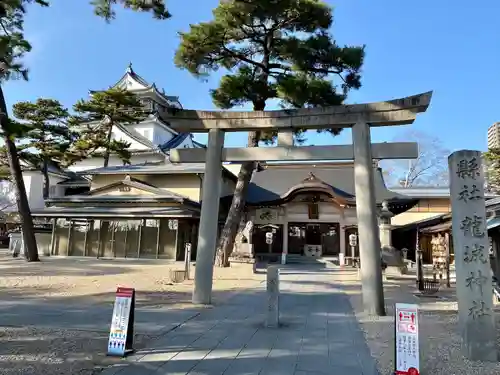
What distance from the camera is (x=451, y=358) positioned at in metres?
4.94

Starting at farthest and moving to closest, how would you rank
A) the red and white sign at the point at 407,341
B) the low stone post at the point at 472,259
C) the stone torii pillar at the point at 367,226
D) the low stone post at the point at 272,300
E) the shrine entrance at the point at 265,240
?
the shrine entrance at the point at 265,240, the stone torii pillar at the point at 367,226, the low stone post at the point at 272,300, the low stone post at the point at 472,259, the red and white sign at the point at 407,341

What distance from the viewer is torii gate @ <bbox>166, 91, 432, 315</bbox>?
7605 millimetres

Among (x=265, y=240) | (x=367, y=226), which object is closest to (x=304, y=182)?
(x=265, y=240)

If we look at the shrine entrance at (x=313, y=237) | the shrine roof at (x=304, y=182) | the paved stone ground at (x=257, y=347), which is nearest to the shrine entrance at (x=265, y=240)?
the shrine entrance at (x=313, y=237)

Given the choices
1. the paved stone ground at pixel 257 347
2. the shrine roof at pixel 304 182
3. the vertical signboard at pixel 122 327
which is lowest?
the paved stone ground at pixel 257 347

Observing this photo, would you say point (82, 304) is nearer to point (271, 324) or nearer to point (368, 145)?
point (271, 324)

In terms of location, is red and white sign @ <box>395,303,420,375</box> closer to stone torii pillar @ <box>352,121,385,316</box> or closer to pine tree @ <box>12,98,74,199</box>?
stone torii pillar @ <box>352,121,385,316</box>

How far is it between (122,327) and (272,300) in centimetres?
271

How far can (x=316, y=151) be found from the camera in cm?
835

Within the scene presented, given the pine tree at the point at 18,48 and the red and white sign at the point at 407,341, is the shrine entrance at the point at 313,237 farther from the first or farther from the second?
the red and white sign at the point at 407,341

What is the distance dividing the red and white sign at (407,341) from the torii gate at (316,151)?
3.50 meters

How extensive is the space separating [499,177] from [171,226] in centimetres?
2322

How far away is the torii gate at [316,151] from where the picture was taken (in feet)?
25.0

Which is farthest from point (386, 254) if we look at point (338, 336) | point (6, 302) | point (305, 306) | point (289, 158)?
point (6, 302)
